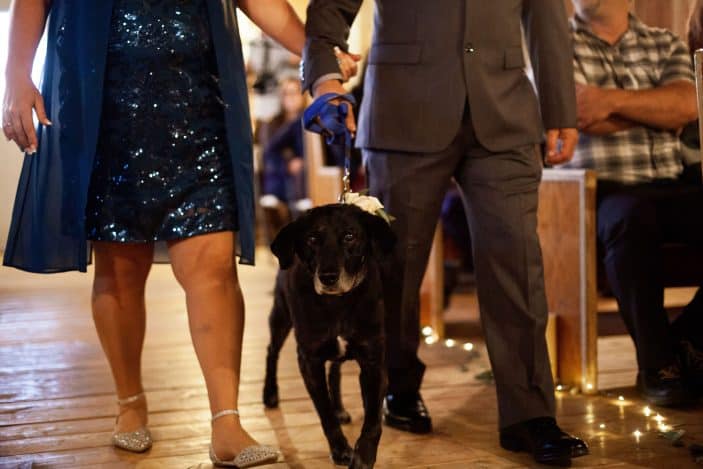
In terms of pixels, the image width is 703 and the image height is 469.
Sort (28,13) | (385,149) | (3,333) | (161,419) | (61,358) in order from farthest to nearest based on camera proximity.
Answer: (61,358)
(3,333)
(161,419)
(385,149)
(28,13)

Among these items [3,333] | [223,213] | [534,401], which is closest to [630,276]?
[534,401]

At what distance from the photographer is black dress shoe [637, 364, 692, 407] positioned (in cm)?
260

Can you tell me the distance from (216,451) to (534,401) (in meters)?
0.71

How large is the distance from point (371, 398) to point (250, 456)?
295 millimetres

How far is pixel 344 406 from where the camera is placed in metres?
2.71

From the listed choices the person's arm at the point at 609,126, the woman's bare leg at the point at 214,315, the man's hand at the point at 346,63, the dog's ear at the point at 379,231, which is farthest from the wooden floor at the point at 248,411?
the man's hand at the point at 346,63

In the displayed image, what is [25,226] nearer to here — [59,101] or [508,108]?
[59,101]

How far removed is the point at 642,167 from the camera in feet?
9.55

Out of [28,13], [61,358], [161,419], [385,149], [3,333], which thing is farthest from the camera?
[61,358]

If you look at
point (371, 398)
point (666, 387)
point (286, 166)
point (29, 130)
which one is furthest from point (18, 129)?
point (286, 166)

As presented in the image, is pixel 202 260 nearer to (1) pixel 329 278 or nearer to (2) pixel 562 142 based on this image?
(1) pixel 329 278

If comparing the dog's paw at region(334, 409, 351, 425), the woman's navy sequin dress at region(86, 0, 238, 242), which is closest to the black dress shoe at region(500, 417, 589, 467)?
the dog's paw at region(334, 409, 351, 425)

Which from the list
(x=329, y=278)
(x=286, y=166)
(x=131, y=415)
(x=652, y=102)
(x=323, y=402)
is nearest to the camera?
(x=329, y=278)

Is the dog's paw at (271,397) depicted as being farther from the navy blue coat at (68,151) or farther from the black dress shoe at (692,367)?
the black dress shoe at (692,367)
